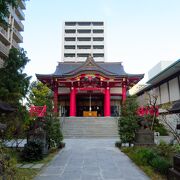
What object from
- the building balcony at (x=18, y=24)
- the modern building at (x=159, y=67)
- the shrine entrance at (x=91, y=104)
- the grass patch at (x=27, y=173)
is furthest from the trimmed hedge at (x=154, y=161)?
the building balcony at (x=18, y=24)

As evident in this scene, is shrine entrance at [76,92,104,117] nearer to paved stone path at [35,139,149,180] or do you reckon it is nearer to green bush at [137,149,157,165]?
paved stone path at [35,139,149,180]

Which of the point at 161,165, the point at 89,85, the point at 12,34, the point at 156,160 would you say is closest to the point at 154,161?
the point at 156,160

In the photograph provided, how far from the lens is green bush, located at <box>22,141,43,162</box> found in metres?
8.66

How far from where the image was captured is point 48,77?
2934 cm

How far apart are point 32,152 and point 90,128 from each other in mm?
13901

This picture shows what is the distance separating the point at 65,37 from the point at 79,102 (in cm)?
3642

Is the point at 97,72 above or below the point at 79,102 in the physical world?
above

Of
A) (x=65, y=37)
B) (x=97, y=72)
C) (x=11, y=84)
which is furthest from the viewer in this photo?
(x=65, y=37)

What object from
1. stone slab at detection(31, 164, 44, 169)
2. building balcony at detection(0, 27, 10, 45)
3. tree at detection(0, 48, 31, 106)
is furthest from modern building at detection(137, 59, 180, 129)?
building balcony at detection(0, 27, 10, 45)

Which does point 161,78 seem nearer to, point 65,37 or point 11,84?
point 11,84

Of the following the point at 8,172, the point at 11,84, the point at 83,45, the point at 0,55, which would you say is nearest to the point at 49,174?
the point at 8,172

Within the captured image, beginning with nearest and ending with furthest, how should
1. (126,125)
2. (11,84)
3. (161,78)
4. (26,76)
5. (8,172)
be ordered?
(8,172)
(126,125)
(11,84)
(26,76)
(161,78)

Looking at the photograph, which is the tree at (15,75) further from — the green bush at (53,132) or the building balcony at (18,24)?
the building balcony at (18,24)

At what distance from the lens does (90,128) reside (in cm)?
2250
